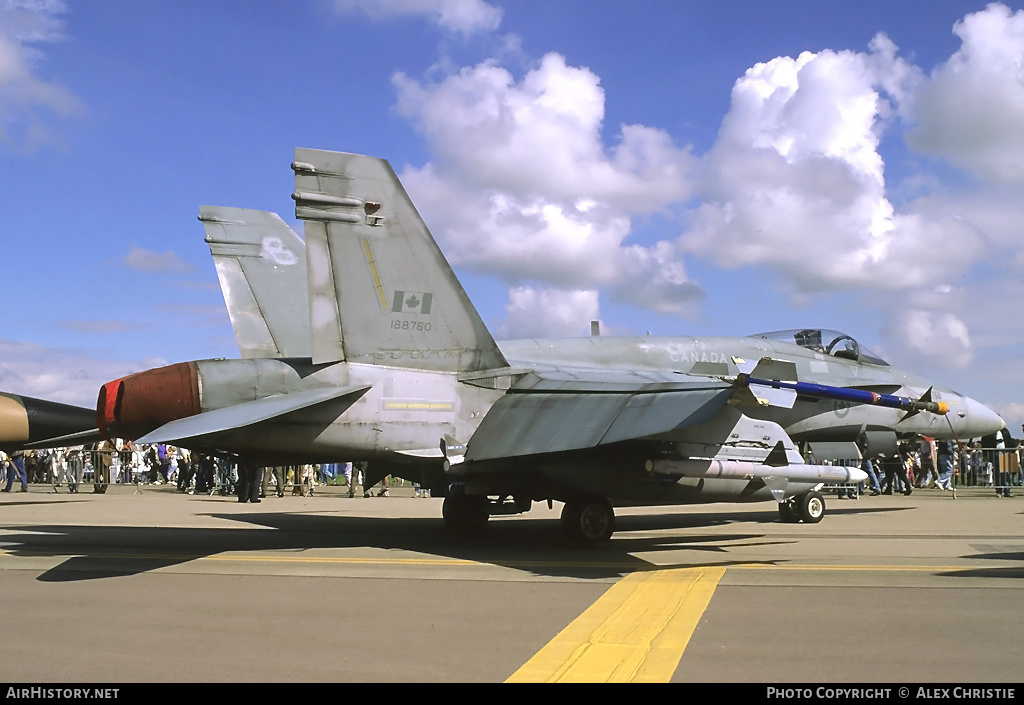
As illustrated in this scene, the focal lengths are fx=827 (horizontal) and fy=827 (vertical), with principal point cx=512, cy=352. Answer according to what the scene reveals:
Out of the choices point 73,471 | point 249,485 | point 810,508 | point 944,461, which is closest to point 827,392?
point 810,508

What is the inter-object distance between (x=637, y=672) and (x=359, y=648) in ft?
6.05

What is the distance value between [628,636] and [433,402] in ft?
17.4

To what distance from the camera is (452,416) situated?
1055cm

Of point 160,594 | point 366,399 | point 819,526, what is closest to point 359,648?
point 160,594

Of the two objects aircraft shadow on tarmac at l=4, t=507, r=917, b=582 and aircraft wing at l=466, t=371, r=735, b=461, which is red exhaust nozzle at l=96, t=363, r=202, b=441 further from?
aircraft wing at l=466, t=371, r=735, b=461

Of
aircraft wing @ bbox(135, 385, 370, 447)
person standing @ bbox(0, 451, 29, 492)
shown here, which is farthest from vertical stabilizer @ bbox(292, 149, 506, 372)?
person standing @ bbox(0, 451, 29, 492)

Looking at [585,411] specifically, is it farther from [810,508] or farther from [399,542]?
[810,508]

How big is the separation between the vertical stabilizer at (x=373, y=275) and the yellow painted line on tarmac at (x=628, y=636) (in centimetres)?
410

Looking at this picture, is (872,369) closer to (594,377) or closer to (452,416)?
(594,377)

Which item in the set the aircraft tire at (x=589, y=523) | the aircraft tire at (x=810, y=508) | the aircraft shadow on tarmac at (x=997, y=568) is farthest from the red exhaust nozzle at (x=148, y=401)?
the aircraft tire at (x=810, y=508)

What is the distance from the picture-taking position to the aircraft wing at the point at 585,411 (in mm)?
8867

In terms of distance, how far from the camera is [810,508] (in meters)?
14.4

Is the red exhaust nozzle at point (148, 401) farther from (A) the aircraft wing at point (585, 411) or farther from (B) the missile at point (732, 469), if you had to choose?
(B) the missile at point (732, 469)

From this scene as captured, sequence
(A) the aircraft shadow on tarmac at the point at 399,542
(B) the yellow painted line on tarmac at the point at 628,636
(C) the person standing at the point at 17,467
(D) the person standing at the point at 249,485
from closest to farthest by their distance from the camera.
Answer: (B) the yellow painted line on tarmac at the point at 628,636, (A) the aircraft shadow on tarmac at the point at 399,542, (D) the person standing at the point at 249,485, (C) the person standing at the point at 17,467
